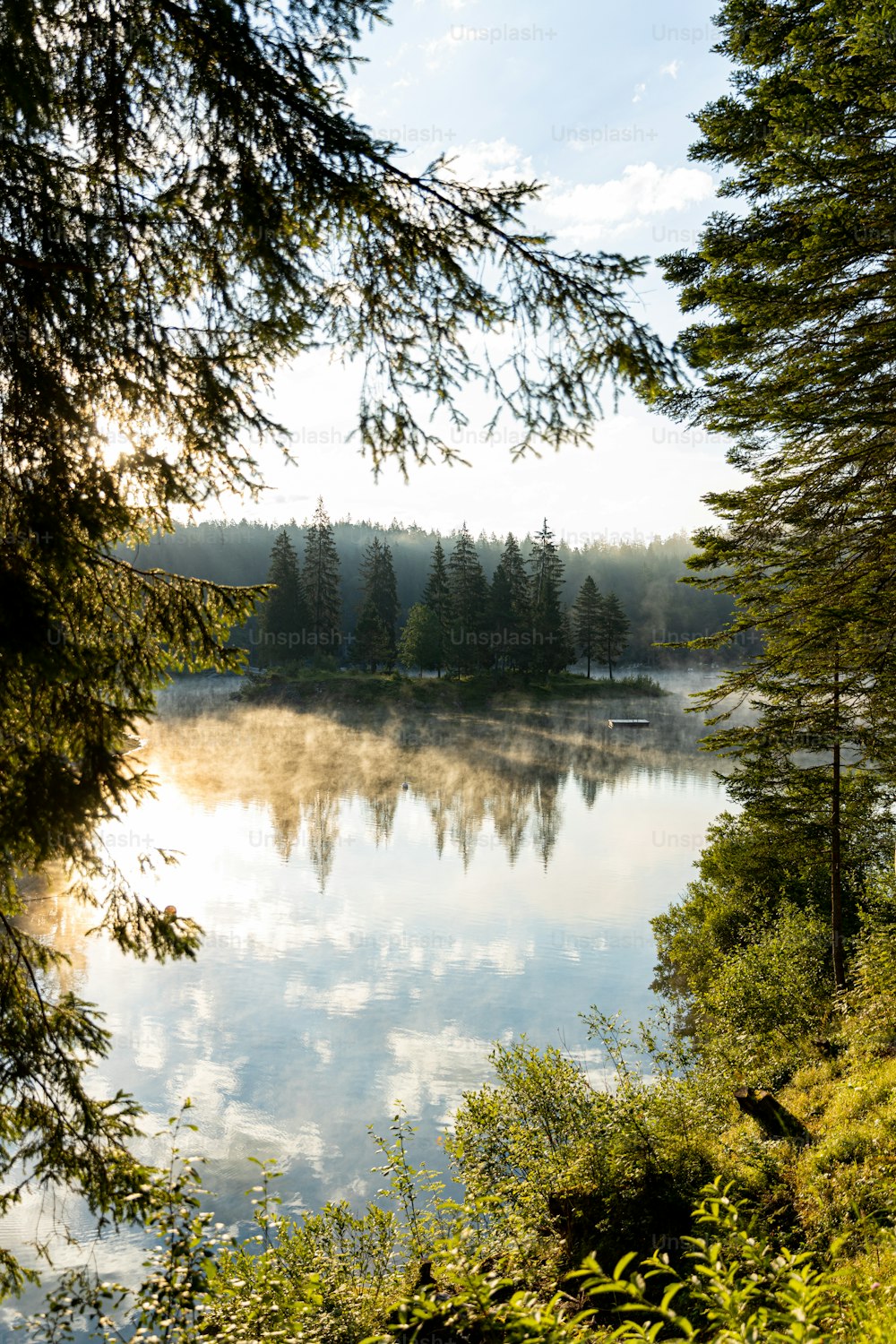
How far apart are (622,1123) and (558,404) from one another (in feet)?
28.1

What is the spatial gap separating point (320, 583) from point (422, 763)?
33.8 m

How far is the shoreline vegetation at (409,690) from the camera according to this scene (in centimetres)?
6150

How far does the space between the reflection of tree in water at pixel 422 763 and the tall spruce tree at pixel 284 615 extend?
41.5 feet

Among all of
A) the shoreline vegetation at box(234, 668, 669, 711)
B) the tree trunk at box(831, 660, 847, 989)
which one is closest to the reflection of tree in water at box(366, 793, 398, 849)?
the tree trunk at box(831, 660, 847, 989)

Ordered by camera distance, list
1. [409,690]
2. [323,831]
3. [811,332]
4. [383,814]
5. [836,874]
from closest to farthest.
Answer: [811,332]
[836,874]
[323,831]
[383,814]
[409,690]

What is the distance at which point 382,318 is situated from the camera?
436cm

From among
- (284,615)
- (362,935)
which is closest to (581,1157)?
(362,935)

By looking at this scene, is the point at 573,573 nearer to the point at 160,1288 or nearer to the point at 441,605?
the point at 441,605

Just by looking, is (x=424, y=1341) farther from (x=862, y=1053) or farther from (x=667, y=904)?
(x=667, y=904)

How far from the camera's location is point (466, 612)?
66125 millimetres

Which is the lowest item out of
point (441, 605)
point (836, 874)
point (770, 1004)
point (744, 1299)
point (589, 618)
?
point (770, 1004)

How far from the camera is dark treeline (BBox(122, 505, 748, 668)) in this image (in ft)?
386

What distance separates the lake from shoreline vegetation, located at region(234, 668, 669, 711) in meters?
21.1

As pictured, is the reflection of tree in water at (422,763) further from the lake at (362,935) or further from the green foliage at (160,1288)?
the green foliage at (160,1288)
